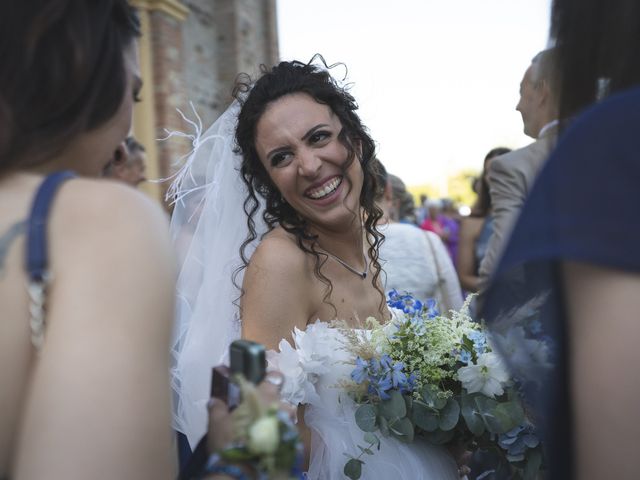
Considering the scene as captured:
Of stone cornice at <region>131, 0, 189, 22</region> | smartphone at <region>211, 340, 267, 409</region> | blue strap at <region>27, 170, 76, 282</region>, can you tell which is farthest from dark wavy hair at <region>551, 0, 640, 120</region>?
stone cornice at <region>131, 0, 189, 22</region>

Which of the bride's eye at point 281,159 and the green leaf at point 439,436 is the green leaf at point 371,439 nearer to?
the green leaf at point 439,436

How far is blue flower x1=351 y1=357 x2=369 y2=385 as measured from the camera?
1991 millimetres

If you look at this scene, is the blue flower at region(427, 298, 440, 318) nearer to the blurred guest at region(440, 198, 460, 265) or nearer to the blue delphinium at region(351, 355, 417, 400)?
the blue delphinium at region(351, 355, 417, 400)

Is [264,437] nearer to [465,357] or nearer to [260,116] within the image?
[465,357]

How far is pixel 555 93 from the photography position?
111 centimetres

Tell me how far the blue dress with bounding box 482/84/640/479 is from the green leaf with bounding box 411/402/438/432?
949mm

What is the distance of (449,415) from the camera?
196 centimetres

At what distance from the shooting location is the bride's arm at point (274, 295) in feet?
6.88

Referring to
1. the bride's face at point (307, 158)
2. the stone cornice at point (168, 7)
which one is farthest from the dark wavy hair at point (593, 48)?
the stone cornice at point (168, 7)

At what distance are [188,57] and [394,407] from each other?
21.5 ft

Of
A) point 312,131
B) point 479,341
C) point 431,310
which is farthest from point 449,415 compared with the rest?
Result: point 312,131

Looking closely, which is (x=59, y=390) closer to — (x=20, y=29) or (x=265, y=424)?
(x=265, y=424)

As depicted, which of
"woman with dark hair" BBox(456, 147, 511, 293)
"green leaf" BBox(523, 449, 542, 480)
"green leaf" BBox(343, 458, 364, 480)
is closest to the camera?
"green leaf" BBox(523, 449, 542, 480)

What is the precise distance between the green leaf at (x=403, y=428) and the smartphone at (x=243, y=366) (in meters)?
1.01
